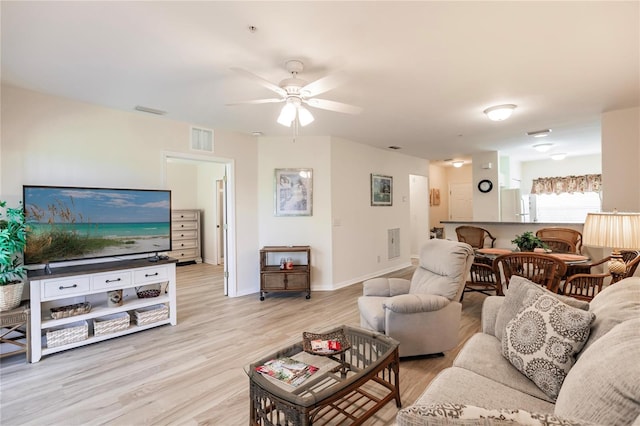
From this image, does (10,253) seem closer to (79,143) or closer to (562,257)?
(79,143)

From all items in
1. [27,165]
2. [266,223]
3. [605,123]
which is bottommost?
[266,223]

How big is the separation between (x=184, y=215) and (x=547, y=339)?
715 centimetres

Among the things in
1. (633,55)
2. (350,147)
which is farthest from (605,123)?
(350,147)

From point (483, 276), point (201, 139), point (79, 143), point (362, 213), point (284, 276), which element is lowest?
point (284, 276)

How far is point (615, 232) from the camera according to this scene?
6.82ft

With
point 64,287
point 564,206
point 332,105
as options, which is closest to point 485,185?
point 564,206

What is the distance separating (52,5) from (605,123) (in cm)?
561

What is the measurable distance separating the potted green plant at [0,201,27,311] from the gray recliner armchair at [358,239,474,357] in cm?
300

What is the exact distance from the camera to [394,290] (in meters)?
3.03

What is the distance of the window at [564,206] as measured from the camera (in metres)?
7.34

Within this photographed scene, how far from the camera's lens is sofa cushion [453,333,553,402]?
1.47 metres

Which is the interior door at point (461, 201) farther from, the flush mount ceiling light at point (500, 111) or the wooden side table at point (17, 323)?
the wooden side table at point (17, 323)

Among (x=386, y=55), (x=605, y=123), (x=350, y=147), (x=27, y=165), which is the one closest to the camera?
(x=386, y=55)

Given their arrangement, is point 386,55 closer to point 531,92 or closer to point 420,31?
point 420,31
